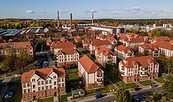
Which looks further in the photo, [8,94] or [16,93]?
[16,93]

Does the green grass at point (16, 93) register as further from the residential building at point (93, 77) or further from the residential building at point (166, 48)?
the residential building at point (166, 48)

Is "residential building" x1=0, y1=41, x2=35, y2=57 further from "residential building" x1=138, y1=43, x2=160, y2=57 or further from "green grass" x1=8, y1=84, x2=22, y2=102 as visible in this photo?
"residential building" x1=138, y1=43, x2=160, y2=57

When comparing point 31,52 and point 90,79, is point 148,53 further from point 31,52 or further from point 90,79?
point 31,52

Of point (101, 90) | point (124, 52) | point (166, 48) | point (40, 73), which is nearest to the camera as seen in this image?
point (40, 73)

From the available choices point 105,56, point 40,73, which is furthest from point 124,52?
point 40,73

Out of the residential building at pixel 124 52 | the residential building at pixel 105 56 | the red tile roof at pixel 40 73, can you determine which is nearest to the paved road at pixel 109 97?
the red tile roof at pixel 40 73

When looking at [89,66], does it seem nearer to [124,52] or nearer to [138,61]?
[138,61]

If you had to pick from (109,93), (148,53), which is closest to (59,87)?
(109,93)
